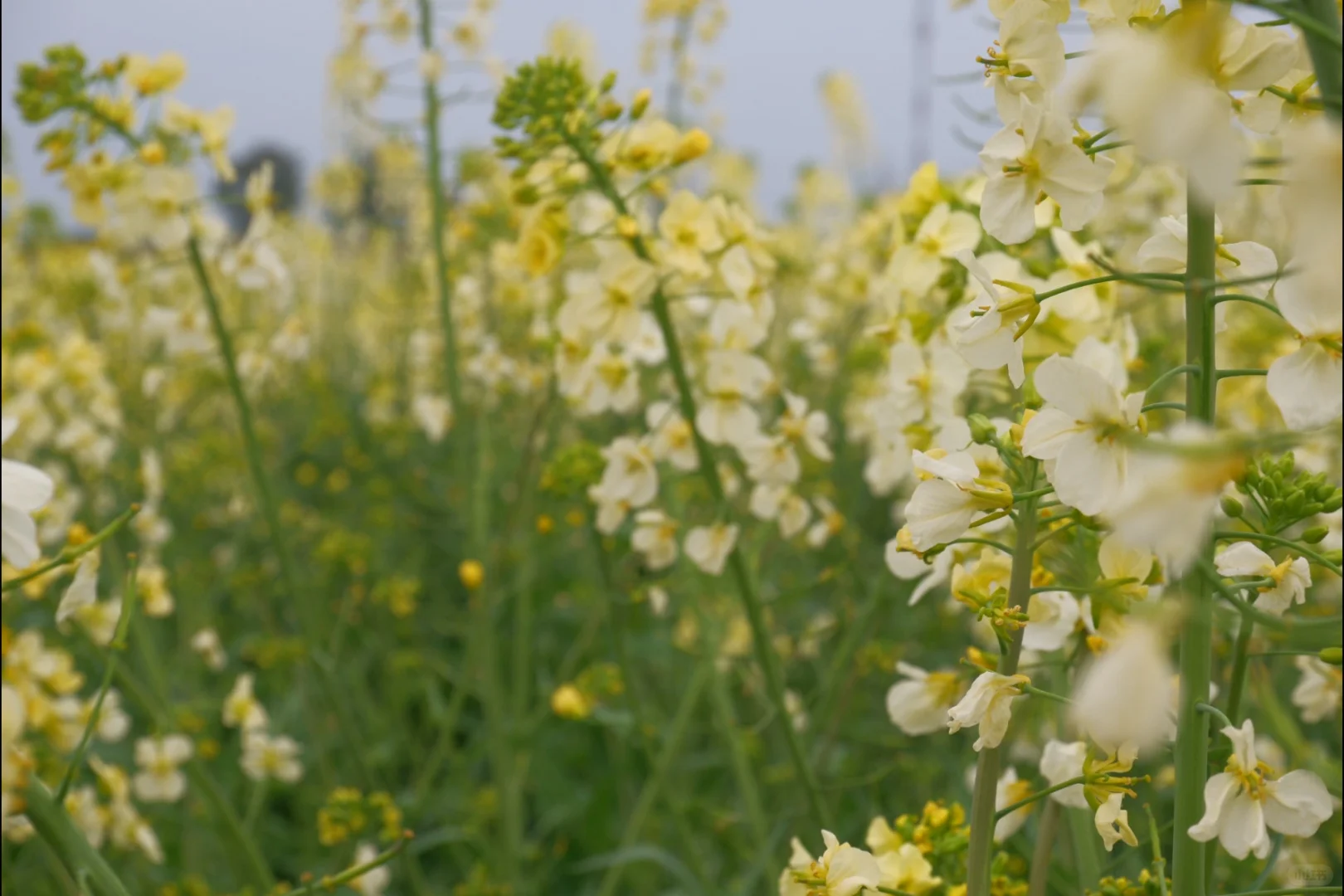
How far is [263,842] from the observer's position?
327cm

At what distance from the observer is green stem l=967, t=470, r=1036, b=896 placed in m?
0.98

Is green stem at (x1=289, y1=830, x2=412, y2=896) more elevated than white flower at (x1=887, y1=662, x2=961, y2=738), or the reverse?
white flower at (x1=887, y1=662, x2=961, y2=738)

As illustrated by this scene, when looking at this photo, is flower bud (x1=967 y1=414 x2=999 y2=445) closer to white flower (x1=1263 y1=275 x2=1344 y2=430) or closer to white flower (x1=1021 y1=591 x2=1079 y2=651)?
white flower (x1=1021 y1=591 x2=1079 y2=651)

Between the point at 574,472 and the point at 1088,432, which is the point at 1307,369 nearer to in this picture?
the point at 1088,432

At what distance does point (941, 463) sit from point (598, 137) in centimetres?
102

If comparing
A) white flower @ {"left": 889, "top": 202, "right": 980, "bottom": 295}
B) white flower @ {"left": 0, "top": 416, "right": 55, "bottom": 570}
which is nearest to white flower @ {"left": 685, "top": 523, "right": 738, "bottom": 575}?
white flower @ {"left": 889, "top": 202, "right": 980, "bottom": 295}

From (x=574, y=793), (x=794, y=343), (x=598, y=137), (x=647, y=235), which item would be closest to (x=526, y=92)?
(x=598, y=137)

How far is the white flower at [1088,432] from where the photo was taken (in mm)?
768

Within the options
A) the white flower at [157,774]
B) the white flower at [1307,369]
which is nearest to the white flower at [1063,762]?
the white flower at [1307,369]

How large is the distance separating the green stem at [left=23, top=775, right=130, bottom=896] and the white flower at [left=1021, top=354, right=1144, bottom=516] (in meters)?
1.16

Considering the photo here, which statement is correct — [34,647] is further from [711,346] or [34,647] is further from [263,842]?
[263,842]

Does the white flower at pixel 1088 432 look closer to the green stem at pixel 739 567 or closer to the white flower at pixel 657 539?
the green stem at pixel 739 567

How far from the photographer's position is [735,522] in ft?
6.18

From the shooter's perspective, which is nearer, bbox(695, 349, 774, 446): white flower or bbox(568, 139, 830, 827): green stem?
bbox(568, 139, 830, 827): green stem
